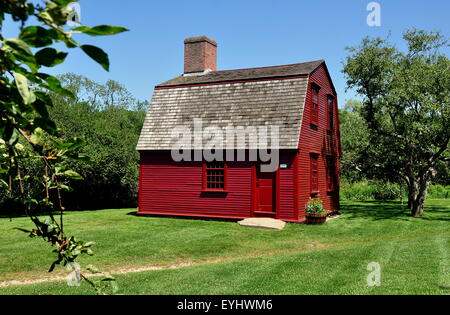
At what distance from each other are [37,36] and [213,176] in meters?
19.6

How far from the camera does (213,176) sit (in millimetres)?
20906

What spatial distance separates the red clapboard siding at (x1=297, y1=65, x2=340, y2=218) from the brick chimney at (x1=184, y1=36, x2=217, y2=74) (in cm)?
695

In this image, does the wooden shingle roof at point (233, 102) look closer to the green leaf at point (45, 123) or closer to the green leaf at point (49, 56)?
the green leaf at point (45, 123)

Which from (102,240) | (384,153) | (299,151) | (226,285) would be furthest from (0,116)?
(384,153)

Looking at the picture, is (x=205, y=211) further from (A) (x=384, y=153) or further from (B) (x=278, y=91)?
(A) (x=384, y=153)

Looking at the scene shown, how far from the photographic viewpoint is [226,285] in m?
8.62

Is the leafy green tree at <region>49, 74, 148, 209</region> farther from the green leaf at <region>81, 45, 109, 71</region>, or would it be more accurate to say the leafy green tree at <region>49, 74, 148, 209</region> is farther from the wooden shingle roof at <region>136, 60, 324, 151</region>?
the green leaf at <region>81, 45, 109, 71</region>

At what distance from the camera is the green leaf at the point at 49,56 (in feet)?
4.45

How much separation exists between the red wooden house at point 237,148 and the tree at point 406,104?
2.67 metres

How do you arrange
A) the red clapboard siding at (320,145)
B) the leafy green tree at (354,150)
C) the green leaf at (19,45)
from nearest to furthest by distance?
1. the green leaf at (19,45)
2. the red clapboard siding at (320,145)
3. the leafy green tree at (354,150)

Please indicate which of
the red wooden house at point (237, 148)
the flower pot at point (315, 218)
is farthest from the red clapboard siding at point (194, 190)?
the flower pot at point (315, 218)

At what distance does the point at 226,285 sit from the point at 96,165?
22727mm

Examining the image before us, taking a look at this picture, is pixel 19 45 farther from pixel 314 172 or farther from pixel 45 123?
pixel 314 172

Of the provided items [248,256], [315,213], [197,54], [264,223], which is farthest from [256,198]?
[197,54]
